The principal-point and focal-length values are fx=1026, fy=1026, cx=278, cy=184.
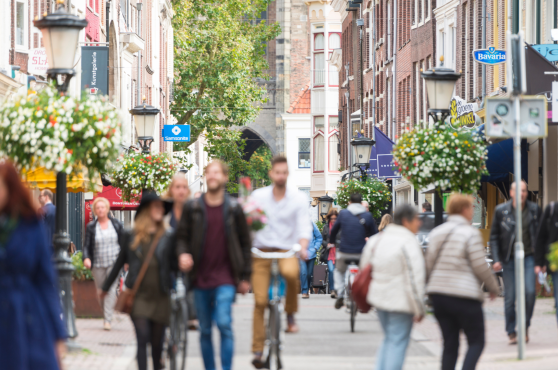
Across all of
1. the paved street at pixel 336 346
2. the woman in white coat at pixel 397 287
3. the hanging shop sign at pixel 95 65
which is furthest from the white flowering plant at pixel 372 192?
the woman in white coat at pixel 397 287

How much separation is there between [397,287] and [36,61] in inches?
628

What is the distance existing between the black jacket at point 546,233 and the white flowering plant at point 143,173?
12514 millimetres

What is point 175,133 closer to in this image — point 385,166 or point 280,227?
point 385,166

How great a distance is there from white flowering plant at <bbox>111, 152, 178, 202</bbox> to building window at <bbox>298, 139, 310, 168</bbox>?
5415cm

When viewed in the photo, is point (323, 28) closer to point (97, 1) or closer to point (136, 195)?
point (97, 1)

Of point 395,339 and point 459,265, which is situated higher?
point 459,265

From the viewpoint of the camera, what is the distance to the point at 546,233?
10.9 m

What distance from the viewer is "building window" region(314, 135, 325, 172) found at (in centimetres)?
6412

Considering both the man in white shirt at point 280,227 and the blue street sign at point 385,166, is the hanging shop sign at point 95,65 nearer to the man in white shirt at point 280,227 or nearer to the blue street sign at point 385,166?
the blue street sign at point 385,166

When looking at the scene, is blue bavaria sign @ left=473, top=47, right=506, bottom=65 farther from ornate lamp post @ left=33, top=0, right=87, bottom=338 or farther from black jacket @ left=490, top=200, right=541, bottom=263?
ornate lamp post @ left=33, top=0, right=87, bottom=338

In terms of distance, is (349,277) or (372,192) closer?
(349,277)

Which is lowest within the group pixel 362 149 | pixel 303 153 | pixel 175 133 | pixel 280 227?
pixel 280 227

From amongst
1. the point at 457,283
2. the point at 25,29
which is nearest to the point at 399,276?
the point at 457,283

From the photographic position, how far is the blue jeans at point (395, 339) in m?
7.76
